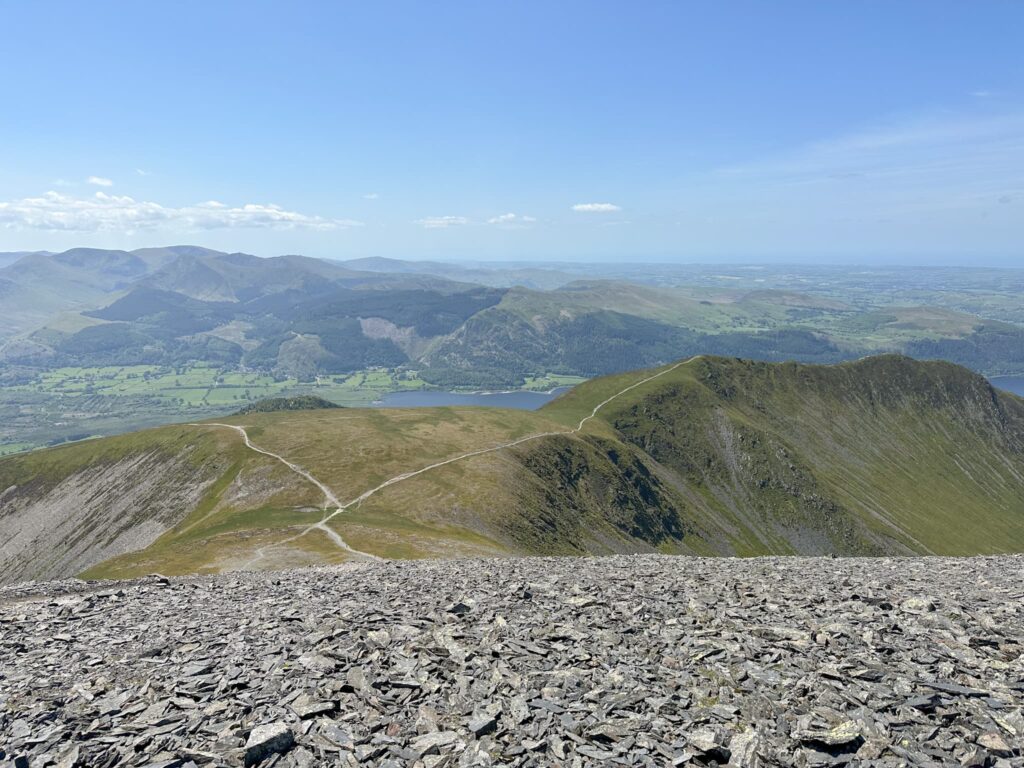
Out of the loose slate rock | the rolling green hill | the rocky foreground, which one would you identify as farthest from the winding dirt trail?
the loose slate rock

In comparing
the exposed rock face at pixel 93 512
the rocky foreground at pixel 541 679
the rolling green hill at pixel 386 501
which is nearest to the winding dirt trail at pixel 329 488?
the rolling green hill at pixel 386 501

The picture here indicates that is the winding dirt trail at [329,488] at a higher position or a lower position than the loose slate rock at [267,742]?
lower

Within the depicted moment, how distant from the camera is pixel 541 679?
22094 millimetres

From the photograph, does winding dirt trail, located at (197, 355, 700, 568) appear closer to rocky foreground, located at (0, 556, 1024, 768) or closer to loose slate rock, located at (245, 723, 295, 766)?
rocky foreground, located at (0, 556, 1024, 768)

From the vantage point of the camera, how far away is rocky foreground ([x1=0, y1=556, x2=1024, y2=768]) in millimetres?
17703

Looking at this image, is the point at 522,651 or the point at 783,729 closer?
the point at 783,729

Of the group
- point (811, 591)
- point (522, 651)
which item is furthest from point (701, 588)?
point (522, 651)

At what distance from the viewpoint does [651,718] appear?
1925 cm

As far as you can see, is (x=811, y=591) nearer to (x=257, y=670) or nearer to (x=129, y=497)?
(x=257, y=670)

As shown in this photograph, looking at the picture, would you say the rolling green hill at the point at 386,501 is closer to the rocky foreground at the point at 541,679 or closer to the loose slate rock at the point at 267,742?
the rocky foreground at the point at 541,679

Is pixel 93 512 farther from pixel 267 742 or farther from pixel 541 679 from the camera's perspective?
pixel 541 679

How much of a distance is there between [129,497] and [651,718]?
150852 mm

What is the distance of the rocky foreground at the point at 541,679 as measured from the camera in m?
17.7

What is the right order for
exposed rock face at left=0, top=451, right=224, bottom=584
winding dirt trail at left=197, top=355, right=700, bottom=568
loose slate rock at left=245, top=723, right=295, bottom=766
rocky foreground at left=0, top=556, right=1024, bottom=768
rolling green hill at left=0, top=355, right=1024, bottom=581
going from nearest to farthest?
loose slate rock at left=245, top=723, right=295, bottom=766 < rocky foreground at left=0, top=556, right=1024, bottom=768 < winding dirt trail at left=197, top=355, right=700, bottom=568 < rolling green hill at left=0, top=355, right=1024, bottom=581 < exposed rock face at left=0, top=451, right=224, bottom=584
